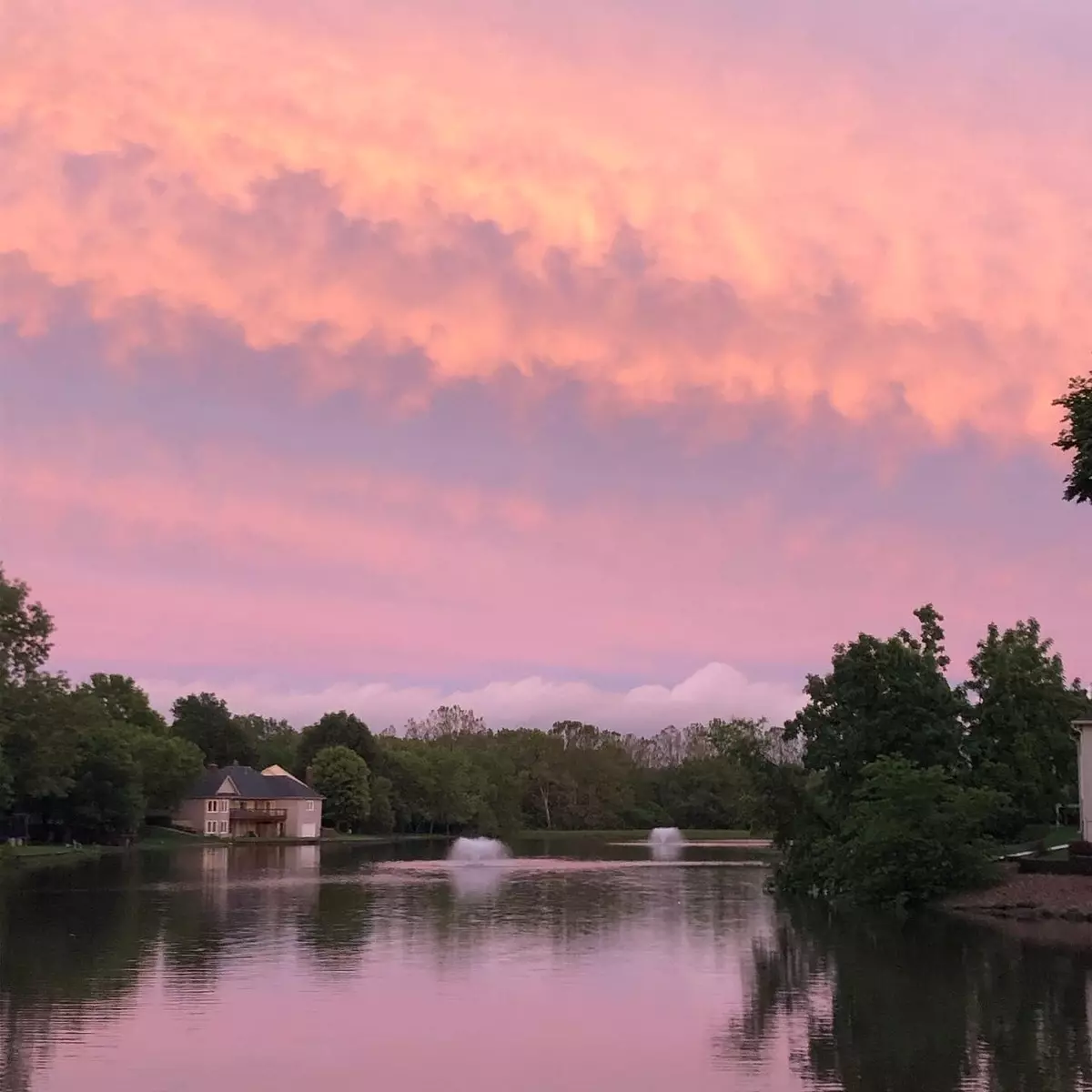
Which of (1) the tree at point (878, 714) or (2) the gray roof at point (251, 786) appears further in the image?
(2) the gray roof at point (251, 786)

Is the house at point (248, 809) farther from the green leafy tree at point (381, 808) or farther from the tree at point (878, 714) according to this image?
the tree at point (878, 714)

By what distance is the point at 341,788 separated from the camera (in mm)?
129875

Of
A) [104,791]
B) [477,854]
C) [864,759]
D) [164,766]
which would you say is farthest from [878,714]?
[164,766]

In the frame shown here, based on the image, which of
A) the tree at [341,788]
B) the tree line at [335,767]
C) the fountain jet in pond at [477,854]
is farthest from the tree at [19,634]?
the tree at [341,788]

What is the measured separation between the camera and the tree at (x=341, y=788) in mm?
129500

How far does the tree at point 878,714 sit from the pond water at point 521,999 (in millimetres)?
7979

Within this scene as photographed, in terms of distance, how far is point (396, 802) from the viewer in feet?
454

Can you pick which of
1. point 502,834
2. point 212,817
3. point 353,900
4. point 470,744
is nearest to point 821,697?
point 353,900

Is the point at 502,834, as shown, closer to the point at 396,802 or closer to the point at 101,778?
the point at 396,802

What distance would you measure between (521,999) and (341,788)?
364 ft

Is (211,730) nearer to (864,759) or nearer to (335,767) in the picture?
(335,767)

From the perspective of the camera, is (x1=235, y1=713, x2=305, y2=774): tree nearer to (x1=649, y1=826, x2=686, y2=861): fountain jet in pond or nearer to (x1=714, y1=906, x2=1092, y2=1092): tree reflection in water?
(x1=649, y1=826, x2=686, y2=861): fountain jet in pond

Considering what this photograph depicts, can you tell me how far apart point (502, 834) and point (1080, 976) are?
5071 inches

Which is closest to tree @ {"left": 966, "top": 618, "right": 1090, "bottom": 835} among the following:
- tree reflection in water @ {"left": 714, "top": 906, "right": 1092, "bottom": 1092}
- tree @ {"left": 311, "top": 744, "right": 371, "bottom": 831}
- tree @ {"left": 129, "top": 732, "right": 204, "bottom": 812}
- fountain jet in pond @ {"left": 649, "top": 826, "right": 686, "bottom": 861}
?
tree reflection in water @ {"left": 714, "top": 906, "right": 1092, "bottom": 1092}
